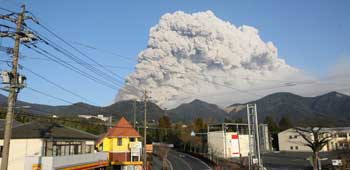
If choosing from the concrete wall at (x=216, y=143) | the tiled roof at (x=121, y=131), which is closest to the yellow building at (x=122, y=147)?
the tiled roof at (x=121, y=131)

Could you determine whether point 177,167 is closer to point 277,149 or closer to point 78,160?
point 78,160

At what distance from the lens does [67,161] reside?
30828 millimetres

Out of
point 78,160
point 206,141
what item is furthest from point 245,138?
point 78,160

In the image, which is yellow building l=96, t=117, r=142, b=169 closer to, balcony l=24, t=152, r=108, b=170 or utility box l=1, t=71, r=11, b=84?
balcony l=24, t=152, r=108, b=170

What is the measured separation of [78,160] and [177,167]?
2900cm

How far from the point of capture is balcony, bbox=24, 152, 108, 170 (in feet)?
87.1

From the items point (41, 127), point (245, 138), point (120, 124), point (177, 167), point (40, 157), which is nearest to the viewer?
point (40, 157)

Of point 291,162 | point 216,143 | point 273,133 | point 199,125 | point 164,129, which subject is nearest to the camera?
point 291,162

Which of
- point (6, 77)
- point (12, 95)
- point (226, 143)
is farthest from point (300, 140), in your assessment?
point (6, 77)

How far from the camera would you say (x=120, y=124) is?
55.1 metres

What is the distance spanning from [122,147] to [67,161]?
21950 millimetres

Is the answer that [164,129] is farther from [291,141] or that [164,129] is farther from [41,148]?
[41,148]

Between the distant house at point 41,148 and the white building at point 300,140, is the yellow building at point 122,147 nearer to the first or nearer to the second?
the distant house at point 41,148

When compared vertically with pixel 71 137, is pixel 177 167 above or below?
below
